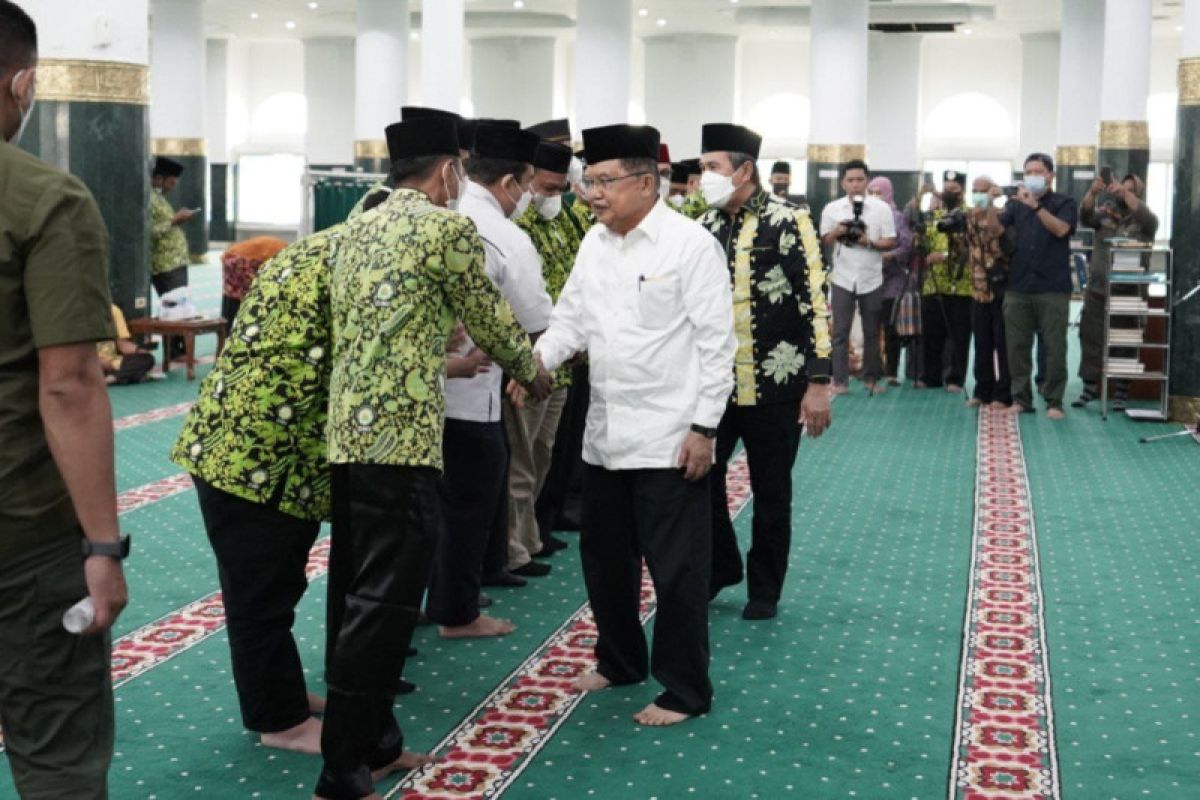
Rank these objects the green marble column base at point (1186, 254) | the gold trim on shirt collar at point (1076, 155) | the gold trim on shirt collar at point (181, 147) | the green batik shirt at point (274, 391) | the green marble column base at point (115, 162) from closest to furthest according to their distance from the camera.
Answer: the green batik shirt at point (274, 391), the green marble column base at point (1186, 254), the green marble column base at point (115, 162), the gold trim on shirt collar at point (1076, 155), the gold trim on shirt collar at point (181, 147)

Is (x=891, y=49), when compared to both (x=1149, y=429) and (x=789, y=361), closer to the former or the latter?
(x=1149, y=429)

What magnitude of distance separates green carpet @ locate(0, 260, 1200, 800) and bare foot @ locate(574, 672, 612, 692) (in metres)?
0.03

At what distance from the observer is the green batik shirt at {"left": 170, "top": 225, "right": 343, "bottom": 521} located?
3.26 meters

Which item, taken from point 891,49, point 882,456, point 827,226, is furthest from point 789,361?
point 891,49

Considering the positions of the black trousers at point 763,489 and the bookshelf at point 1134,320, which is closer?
the black trousers at point 763,489

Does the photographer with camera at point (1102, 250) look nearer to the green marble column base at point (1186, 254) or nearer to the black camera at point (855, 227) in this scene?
the green marble column base at point (1186, 254)

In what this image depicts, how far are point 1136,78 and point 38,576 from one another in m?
15.0

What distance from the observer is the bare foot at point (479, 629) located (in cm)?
451

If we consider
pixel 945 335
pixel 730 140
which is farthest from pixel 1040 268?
pixel 730 140

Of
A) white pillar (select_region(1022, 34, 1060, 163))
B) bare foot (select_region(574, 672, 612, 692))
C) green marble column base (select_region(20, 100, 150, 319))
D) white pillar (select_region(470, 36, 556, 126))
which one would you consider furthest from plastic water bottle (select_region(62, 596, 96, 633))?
white pillar (select_region(1022, 34, 1060, 163))

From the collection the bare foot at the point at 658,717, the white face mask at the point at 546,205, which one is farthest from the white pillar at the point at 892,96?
the bare foot at the point at 658,717

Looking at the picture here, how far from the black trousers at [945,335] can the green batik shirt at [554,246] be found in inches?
199

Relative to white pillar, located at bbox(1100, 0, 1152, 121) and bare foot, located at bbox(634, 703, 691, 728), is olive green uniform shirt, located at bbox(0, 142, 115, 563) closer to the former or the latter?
bare foot, located at bbox(634, 703, 691, 728)

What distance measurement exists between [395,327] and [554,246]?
8.45ft
